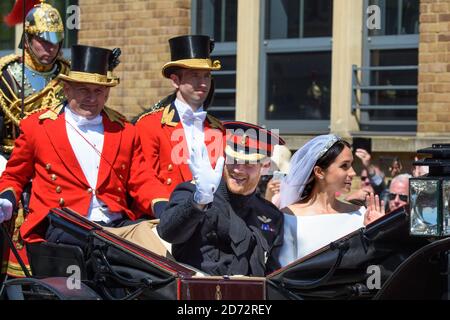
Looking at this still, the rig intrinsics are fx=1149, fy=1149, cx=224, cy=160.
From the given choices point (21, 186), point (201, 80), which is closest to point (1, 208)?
point (21, 186)

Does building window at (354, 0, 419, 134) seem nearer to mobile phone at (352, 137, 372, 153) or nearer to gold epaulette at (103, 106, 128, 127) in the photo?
mobile phone at (352, 137, 372, 153)

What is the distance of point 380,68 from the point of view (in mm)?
10586

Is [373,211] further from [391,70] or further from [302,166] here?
[391,70]

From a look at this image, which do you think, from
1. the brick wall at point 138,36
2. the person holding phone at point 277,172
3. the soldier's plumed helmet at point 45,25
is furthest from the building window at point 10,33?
the person holding phone at point 277,172

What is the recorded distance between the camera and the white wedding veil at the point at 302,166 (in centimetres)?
582

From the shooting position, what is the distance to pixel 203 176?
4984mm

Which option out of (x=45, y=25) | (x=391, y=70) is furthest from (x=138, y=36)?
(x=45, y=25)

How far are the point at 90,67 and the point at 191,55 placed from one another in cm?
61

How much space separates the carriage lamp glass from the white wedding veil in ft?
4.57

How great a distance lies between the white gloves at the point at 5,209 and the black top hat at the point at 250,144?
134 cm

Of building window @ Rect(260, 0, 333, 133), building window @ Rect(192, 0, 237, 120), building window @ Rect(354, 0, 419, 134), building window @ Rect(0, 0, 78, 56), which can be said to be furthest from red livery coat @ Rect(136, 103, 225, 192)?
building window @ Rect(0, 0, 78, 56)

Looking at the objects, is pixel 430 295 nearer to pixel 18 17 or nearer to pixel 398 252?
pixel 398 252

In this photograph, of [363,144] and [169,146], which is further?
[363,144]

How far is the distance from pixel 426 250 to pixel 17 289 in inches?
124
